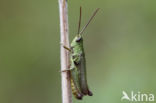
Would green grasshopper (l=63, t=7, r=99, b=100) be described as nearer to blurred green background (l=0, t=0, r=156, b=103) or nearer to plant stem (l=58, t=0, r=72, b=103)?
plant stem (l=58, t=0, r=72, b=103)

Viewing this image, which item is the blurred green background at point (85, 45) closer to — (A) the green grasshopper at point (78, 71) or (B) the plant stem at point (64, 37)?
(A) the green grasshopper at point (78, 71)

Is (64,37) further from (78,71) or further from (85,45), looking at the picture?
(85,45)

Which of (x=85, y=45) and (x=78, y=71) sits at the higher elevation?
(x=85, y=45)

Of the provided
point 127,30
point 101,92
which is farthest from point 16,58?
point 127,30

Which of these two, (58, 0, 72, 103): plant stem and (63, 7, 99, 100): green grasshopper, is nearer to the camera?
(58, 0, 72, 103): plant stem

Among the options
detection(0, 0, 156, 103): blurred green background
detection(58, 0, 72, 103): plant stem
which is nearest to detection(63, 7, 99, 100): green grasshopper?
detection(58, 0, 72, 103): plant stem

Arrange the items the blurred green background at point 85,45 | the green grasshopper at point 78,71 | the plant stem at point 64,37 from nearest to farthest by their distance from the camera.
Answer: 1. the plant stem at point 64,37
2. the green grasshopper at point 78,71
3. the blurred green background at point 85,45

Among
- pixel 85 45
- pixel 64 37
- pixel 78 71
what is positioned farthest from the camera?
pixel 85 45

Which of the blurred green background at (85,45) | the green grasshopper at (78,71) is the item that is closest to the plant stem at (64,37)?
the green grasshopper at (78,71)

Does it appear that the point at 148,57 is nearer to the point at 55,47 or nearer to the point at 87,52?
the point at 87,52

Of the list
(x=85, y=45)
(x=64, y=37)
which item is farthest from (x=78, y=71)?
(x=85, y=45)
